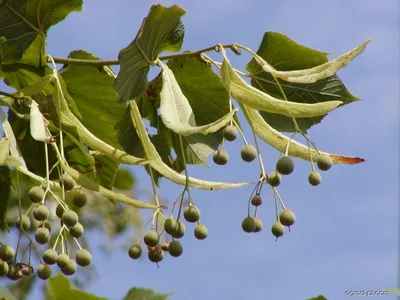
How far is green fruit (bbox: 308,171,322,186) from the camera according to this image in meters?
1.93

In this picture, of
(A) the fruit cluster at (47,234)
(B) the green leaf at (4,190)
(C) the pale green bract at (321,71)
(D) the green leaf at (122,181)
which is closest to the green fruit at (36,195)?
(A) the fruit cluster at (47,234)

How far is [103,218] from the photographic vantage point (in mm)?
5152

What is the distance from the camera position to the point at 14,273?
1.93 meters

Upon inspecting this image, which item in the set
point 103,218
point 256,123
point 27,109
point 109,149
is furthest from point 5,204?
point 103,218

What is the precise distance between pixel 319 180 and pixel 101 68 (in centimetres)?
62

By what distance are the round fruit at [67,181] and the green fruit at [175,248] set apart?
0.81 feet

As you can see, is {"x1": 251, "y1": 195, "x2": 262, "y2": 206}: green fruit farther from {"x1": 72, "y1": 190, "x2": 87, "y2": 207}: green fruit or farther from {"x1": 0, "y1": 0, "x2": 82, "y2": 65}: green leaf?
{"x1": 0, "y1": 0, "x2": 82, "y2": 65}: green leaf

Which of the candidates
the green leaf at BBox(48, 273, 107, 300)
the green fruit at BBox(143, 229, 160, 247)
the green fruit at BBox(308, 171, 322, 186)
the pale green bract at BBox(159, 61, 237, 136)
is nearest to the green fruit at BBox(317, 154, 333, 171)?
the green fruit at BBox(308, 171, 322, 186)

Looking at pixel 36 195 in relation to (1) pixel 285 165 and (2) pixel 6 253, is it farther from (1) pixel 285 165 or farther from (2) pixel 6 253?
(1) pixel 285 165

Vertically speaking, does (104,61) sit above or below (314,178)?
above

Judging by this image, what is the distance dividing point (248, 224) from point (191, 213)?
0.12 meters

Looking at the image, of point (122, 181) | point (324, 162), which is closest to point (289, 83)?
point (324, 162)

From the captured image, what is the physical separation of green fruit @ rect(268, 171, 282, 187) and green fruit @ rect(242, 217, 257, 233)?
89 millimetres

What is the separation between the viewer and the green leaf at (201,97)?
2111 millimetres
